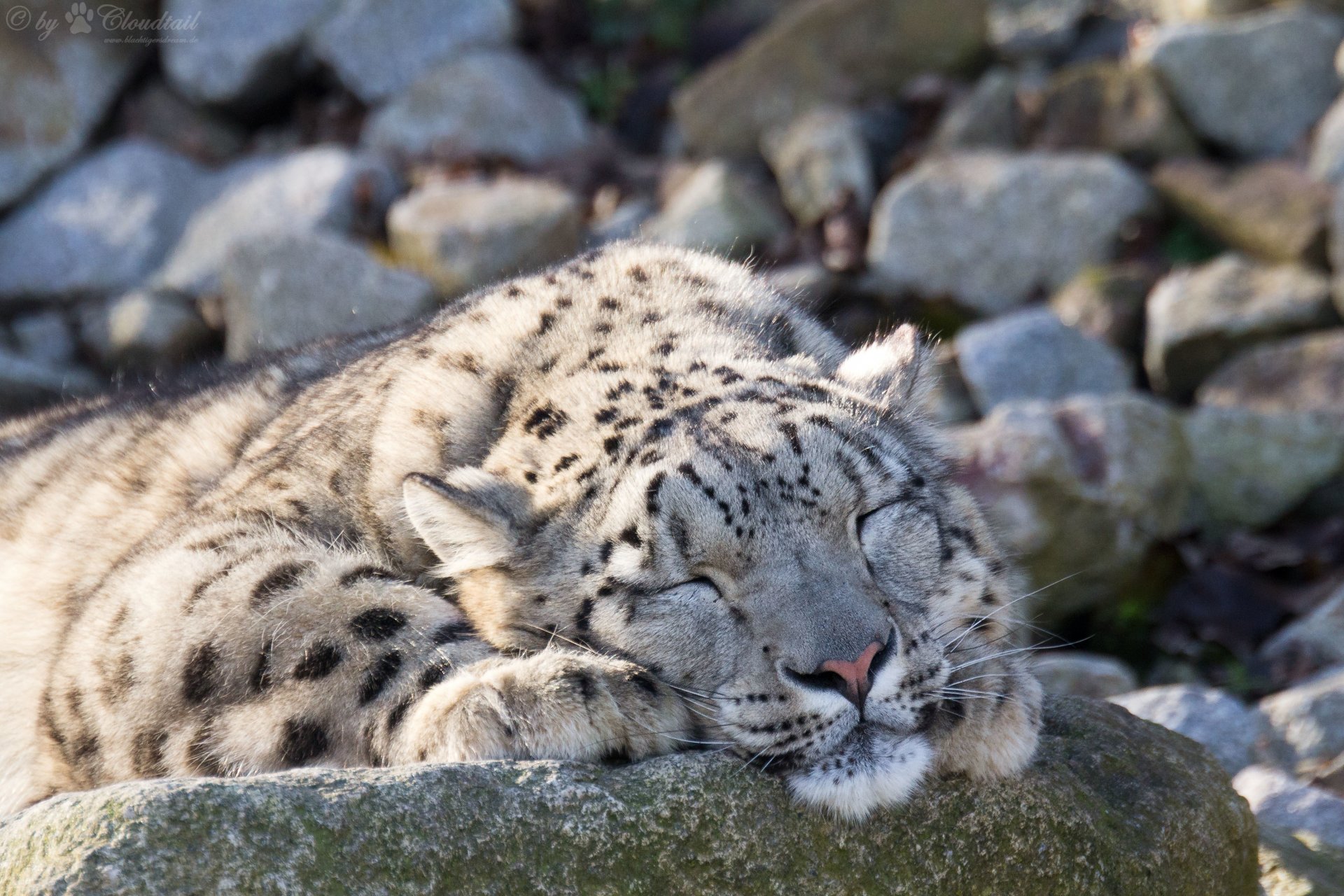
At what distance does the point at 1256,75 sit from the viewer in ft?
44.7

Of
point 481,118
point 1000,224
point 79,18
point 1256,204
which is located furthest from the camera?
point 79,18

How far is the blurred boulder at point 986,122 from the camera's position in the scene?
14.9m

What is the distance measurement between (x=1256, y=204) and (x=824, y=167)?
4259mm

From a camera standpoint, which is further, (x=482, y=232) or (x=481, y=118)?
(x=481, y=118)

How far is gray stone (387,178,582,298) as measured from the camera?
47.8 feet

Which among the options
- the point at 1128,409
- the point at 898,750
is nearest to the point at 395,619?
the point at 898,750

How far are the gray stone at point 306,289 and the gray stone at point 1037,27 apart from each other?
6664 mm

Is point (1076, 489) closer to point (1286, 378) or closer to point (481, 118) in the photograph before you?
point (1286, 378)

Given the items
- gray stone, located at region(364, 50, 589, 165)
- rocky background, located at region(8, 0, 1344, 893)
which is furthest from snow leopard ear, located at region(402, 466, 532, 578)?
gray stone, located at region(364, 50, 589, 165)

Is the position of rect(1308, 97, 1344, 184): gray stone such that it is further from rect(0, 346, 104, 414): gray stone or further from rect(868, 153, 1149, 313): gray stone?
rect(0, 346, 104, 414): gray stone

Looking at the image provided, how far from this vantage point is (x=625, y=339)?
211 inches

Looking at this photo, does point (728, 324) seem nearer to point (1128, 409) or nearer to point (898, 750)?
point (898, 750)

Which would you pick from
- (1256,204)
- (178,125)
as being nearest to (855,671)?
(1256,204)

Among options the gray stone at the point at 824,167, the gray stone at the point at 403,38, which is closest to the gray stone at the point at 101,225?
the gray stone at the point at 403,38
